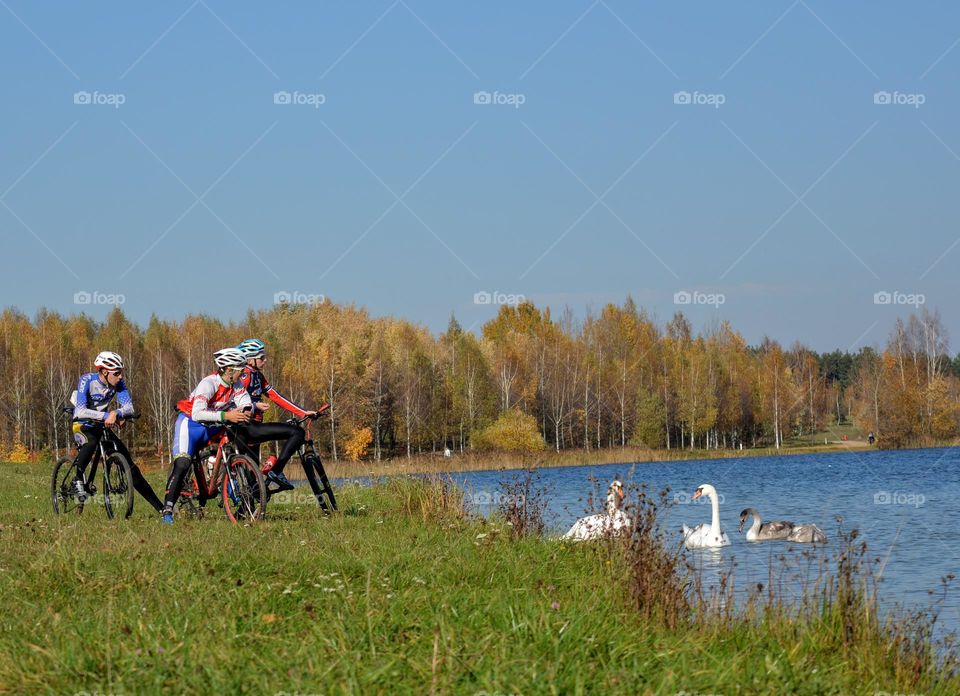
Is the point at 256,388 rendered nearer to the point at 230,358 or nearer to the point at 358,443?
the point at 230,358

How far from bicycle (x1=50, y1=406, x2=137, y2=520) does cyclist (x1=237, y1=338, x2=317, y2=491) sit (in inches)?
60.6

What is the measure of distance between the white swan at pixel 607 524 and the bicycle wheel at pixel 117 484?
5.09 m

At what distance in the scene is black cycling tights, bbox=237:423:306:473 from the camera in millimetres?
12203

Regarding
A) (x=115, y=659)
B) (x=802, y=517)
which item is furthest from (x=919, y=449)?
(x=115, y=659)

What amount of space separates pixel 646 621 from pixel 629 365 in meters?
80.5

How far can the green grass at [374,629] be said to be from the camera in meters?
5.19

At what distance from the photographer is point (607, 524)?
1084cm

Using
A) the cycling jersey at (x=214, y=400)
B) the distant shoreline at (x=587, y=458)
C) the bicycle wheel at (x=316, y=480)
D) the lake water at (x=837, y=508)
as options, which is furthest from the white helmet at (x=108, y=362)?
the distant shoreline at (x=587, y=458)

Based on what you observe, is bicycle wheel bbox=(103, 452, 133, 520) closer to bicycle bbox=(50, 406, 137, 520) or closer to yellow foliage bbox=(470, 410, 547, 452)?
A: bicycle bbox=(50, 406, 137, 520)

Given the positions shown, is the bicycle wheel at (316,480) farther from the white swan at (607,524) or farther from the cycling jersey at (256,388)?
the white swan at (607,524)

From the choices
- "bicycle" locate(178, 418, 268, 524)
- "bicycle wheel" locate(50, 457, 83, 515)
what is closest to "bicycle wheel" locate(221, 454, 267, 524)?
"bicycle" locate(178, 418, 268, 524)

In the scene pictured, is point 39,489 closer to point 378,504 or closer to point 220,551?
point 378,504

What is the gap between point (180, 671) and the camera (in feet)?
17.0

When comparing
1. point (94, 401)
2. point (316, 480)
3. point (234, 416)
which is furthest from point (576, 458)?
point (234, 416)
